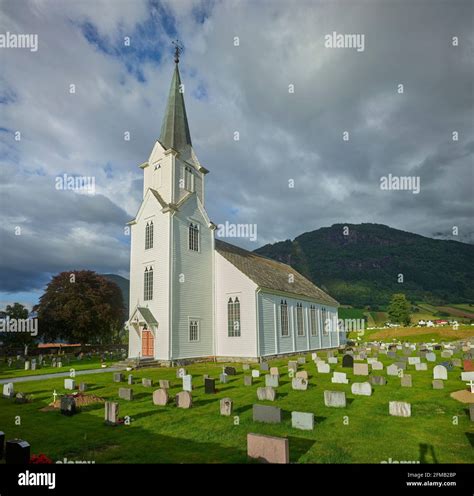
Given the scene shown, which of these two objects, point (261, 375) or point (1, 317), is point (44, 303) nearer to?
point (1, 317)

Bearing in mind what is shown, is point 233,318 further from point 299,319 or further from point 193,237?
point 299,319

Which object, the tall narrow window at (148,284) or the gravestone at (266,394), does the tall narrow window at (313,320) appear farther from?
the gravestone at (266,394)

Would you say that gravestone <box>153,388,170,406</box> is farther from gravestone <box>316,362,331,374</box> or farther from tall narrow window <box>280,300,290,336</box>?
tall narrow window <box>280,300,290,336</box>

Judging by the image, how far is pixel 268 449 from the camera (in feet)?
24.7

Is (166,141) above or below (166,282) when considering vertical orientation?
above

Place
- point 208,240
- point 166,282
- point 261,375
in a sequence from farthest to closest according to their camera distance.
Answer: point 208,240
point 166,282
point 261,375

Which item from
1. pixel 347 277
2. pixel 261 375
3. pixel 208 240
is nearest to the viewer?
pixel 261 375

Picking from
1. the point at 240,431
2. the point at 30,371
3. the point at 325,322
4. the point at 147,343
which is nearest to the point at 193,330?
the point at 147,343

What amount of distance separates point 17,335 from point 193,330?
87.9 ft

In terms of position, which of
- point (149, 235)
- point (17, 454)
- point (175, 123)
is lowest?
point (17, 454)

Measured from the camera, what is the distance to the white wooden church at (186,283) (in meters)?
26.4

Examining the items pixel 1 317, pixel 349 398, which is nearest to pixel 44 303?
pixel 1 317
